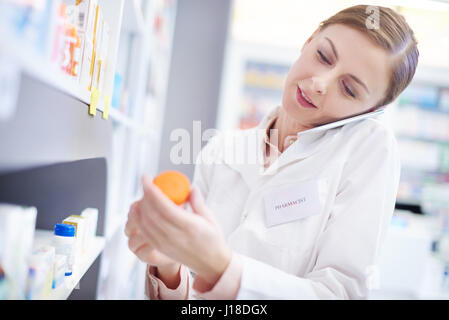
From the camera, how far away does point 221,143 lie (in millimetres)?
1390

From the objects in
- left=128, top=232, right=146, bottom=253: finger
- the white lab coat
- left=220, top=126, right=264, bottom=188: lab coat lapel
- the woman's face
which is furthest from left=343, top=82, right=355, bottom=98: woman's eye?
left=128, top=232, right=146, bottom=253: finger

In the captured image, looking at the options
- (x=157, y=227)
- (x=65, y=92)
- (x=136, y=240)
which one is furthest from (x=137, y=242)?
(x=65, y=92)

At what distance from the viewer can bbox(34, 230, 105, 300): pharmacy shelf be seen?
863 millimetres

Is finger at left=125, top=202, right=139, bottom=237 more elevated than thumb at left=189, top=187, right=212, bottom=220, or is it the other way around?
thumb at left=189, top=187, right=212, bottom=220

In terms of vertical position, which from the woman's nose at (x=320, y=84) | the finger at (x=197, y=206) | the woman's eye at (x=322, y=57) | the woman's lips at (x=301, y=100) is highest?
the woman's eye at (x=322, y=57)

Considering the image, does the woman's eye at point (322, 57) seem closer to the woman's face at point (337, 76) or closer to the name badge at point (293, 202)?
the woman's face at point (337, 76)

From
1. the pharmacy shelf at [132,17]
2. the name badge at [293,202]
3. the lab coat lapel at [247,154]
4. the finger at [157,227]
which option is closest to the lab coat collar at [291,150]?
the lab coat lapel at [247,154]

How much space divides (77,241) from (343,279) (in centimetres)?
71

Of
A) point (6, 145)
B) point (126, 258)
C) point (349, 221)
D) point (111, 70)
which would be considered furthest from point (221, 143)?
point (126, 258)

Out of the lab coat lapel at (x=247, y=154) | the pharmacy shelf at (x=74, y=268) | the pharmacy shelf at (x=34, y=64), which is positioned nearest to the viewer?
the pharmacy shelf at (x=34, y=64)

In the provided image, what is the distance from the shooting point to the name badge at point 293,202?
1023 mm

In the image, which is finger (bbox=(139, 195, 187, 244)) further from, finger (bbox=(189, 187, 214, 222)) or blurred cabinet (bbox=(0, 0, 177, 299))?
blurred cabinet (bbox=(0, 0, 177, 299))

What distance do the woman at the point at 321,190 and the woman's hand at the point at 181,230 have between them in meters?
0.03

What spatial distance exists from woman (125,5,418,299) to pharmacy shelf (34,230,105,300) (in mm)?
198
